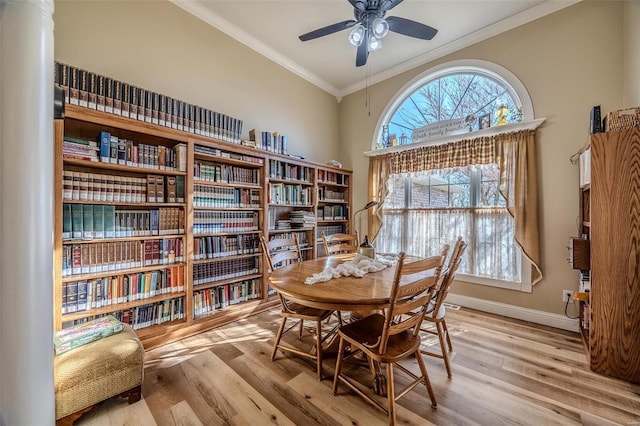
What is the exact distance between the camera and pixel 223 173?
270cm

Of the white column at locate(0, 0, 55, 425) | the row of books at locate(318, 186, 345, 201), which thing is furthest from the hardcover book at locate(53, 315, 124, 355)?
the row of books at locate(318, 186, 345, 201)

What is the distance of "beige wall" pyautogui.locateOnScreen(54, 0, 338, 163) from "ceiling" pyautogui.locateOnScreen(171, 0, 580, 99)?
0.54ft

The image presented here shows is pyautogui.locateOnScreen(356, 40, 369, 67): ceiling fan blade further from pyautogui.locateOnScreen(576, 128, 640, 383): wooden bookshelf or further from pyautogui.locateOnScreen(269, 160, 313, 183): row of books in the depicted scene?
pyautogui.locateOnScreen(576, 128, 640, 383): wooden bookshelf

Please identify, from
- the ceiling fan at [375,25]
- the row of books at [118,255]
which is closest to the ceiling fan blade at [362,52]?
the ceiling fan at [375,25]

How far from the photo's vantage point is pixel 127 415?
1435 millimetres

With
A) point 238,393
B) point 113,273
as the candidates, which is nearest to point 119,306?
point 113,273

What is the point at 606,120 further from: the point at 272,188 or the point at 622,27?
the point at 272,188

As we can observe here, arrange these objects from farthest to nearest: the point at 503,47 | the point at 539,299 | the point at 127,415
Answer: the point at 503,47, the point at 539,299, the point at 127,415

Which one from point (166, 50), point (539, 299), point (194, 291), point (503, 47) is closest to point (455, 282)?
point (539, 299)

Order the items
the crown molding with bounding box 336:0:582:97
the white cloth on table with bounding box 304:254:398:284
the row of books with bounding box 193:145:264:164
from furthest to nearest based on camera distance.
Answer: the crown molding with bounding box 336:0:582:97 → the row of books with bounding box 193:145:264:164 → the white cloth on table with bounding box 304:254:398:284

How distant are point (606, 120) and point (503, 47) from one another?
1.59 metres

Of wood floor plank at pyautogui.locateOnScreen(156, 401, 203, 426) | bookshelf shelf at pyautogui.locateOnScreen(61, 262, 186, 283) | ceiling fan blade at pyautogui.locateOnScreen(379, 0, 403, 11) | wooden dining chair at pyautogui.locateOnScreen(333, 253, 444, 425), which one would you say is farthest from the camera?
ceiling fan blade at pyautogui.locateOnScreen(379, 0, 403, 11)

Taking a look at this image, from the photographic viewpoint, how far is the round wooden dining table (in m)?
1.32

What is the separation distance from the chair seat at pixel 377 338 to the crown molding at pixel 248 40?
136 inches
